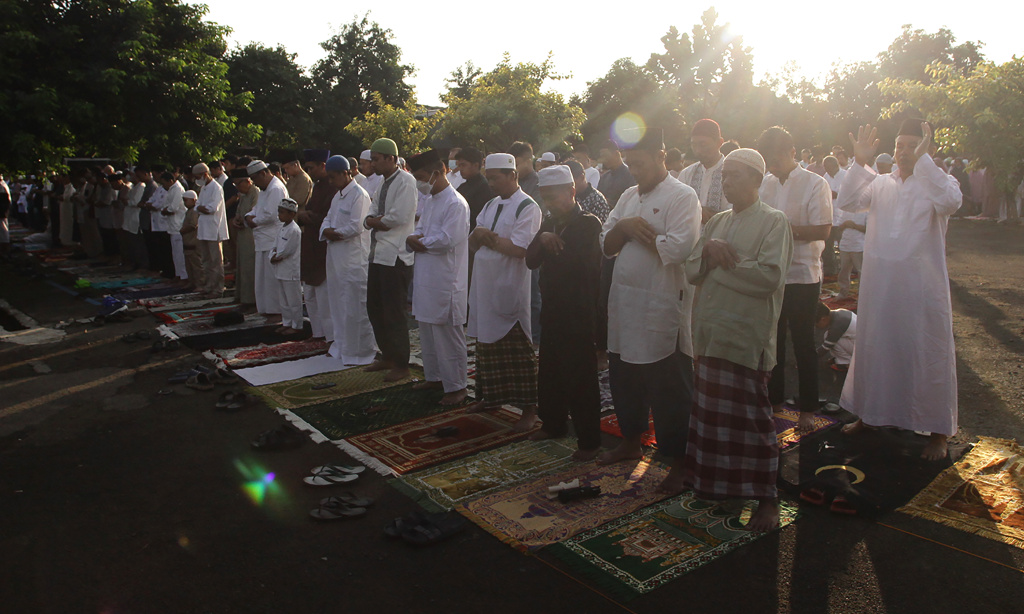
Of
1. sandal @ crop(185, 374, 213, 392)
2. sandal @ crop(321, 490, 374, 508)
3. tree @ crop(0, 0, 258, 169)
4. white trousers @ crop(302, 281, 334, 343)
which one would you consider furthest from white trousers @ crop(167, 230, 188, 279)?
sandal @ crop(321, 490, 374, 508)

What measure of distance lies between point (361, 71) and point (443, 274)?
4703 centimetres

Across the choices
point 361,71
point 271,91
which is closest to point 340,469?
point 271,91

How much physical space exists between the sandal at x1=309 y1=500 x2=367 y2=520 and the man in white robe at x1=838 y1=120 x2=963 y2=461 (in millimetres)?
3117

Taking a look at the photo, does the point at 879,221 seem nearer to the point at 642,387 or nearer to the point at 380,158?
the point at 642,387

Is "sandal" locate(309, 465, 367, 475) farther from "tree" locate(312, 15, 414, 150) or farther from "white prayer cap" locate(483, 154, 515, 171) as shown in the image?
"tree" locate(312, 15, 414, 150)

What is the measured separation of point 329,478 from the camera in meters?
4.17

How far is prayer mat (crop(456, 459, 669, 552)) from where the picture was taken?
349 centimetres

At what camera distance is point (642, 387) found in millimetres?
4023

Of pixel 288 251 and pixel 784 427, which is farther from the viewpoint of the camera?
pixel 288 251

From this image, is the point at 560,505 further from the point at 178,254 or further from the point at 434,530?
the point at 178,254

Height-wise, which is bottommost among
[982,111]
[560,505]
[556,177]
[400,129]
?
[560,505]

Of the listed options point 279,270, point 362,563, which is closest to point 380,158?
point 279,270

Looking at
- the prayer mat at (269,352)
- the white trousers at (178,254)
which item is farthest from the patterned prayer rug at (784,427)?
the white trousers at (178,254)

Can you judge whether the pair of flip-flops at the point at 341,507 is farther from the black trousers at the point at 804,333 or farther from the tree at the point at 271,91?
the tree at the point at 271,91
